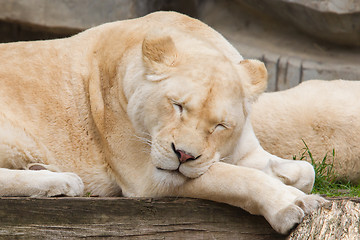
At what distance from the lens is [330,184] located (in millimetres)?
5133

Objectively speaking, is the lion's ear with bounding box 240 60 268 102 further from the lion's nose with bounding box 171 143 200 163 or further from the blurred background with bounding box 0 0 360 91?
the blurred background with bounding box 0 0 360 91

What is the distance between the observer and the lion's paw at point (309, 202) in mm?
3094

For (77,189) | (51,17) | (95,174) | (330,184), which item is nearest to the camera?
(77,189)

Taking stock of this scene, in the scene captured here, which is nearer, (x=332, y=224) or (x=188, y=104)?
(x=332, y=224)

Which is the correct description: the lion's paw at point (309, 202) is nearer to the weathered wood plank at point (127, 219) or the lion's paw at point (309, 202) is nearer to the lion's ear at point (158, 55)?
the weathered wood plank at point (127, 219)

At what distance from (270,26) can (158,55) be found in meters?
4.11

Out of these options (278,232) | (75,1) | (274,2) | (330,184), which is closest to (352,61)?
(274,2)

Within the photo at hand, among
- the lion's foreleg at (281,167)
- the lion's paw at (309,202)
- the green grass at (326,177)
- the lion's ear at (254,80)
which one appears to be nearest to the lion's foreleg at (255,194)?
the lion's paw at (309,202)

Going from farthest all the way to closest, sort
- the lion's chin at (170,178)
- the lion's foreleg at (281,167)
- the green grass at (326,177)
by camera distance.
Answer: the green grass at (326,177), the lion's foreleg at (281,167), the lion's chin at (170,178)

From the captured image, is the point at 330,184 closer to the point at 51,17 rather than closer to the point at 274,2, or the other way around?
the point at 274,2

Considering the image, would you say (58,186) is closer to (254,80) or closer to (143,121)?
(143,121)

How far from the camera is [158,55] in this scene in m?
3.75

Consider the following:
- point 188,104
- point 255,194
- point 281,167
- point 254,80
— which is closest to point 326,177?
point 281,167

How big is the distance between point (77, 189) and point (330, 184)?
2.31m
